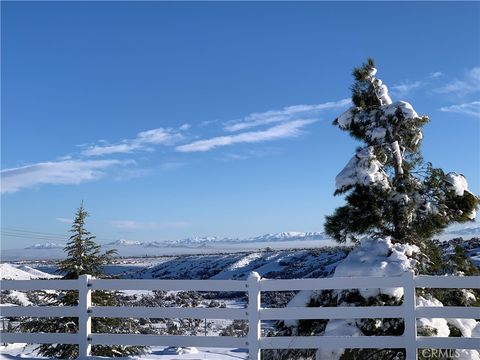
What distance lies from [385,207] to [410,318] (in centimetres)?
307

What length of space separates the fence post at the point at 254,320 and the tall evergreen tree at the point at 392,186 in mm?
3177

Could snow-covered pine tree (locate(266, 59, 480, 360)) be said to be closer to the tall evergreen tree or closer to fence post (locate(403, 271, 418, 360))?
the tall evergreen tree

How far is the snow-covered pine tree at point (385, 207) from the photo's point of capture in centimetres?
→ 912

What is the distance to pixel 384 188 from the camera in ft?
33.2

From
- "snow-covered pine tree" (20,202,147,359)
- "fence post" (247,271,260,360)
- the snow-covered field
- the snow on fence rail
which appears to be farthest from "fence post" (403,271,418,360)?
the snow-covered field

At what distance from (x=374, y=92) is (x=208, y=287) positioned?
5.41 meters

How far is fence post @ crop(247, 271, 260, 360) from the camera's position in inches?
307

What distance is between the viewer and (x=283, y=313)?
25.9 ft

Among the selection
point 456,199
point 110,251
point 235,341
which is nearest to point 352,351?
point 235,341

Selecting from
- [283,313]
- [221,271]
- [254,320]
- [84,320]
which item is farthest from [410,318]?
[221,271]

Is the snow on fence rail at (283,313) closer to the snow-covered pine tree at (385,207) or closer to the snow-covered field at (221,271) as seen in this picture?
the snow-covered pine tree at (385,207)

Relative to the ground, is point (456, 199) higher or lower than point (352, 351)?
higher

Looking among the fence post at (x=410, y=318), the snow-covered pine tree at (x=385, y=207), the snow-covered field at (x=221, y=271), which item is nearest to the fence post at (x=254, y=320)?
the snow-covered pine tree at (x=385, y=207)

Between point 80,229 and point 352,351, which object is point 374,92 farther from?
point 80,229
